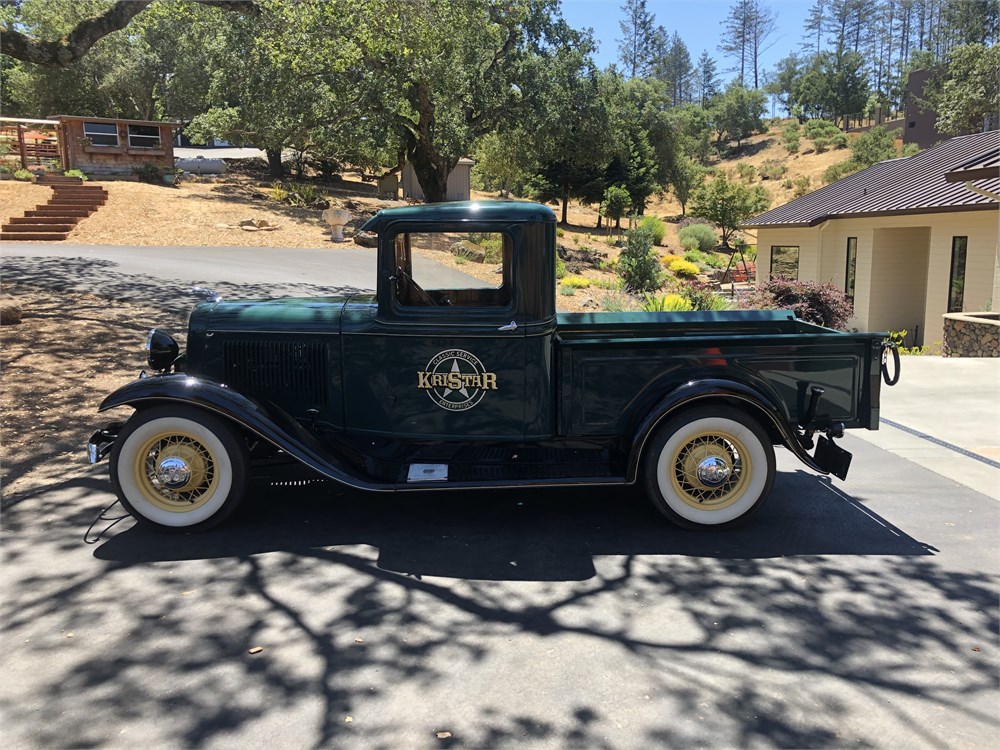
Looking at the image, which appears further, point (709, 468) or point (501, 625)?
point (709, 468)

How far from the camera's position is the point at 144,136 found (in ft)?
96.6

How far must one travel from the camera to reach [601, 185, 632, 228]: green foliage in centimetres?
3638

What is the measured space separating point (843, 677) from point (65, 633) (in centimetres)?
347

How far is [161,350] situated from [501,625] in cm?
304

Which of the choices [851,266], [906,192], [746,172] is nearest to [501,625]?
[906,192]

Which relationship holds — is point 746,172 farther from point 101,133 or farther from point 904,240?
point 101,133

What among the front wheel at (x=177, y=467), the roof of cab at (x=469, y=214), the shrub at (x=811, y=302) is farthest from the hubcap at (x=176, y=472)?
the shrub at (x=811, y=302)

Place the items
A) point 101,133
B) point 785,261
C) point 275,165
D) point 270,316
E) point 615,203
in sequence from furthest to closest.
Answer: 1. point 615,203
2. point 275,165
3. point 101,133
4. point 785,261
5. point 270,316

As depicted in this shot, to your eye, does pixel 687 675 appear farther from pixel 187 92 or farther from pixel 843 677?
pixel 187 92

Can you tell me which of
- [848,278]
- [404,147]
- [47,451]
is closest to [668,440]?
[47,451]

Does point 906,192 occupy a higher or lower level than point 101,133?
lower

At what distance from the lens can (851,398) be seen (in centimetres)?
481

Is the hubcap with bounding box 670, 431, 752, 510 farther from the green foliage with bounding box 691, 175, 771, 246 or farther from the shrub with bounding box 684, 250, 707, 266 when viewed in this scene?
the green foliage with bounding box 691, 175, 771, 246

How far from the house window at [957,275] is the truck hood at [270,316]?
48.6ft
